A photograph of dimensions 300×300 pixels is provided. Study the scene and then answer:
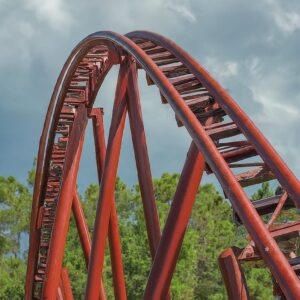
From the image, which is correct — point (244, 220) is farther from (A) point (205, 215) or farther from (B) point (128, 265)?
(A) point (205, 215)

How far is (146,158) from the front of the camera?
36.4ft

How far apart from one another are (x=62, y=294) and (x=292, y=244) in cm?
806

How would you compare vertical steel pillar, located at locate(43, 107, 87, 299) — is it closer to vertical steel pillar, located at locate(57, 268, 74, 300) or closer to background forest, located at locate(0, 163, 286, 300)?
vertical steel pillar, located at locate(57, 268, 74, 300)

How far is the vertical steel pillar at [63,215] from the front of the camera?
534 inches

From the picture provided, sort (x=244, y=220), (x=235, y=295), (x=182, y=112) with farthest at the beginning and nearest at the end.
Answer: (x=235, y=295), (x=182, y=112), (x=244, y=220)

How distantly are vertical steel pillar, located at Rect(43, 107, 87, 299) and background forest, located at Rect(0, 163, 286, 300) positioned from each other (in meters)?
16.3

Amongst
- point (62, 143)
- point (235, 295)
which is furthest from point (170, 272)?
point (62, 143)

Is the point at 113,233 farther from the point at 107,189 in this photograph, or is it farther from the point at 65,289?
the point at 65,289

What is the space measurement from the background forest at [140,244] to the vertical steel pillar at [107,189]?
60.8 ft

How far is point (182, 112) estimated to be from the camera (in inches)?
302

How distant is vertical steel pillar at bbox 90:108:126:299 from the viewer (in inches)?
536

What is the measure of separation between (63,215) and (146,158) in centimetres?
305

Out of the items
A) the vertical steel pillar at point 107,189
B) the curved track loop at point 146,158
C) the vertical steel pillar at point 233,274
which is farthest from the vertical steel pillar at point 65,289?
the vertical steel pillar at point 233,274

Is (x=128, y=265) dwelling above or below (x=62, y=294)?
above
